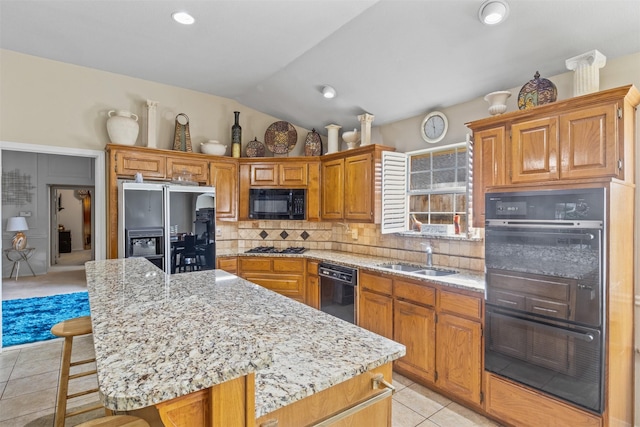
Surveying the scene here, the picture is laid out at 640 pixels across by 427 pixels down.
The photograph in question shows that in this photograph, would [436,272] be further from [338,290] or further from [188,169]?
[188,169]

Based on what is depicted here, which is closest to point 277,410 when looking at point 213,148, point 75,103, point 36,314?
point 213,148

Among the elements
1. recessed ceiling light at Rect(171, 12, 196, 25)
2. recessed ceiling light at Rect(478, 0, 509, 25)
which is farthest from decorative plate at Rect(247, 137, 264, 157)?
recessed ceiling light at Rect(478, 0, 509, 25)

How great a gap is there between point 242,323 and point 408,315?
2032 millimetres

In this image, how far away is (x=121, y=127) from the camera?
3.64m

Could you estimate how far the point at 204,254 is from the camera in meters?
4.00

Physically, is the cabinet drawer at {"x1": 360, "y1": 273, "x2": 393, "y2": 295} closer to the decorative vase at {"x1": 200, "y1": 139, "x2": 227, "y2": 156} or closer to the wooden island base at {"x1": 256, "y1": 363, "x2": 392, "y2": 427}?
the wooden island base at {"x1": 256, "y1": 363, "x2": 392, "y2": 427}

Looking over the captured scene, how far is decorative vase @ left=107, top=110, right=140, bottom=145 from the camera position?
143 inches

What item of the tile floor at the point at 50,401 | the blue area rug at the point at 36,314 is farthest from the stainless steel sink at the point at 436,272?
the blue area rug at the point at 36,314

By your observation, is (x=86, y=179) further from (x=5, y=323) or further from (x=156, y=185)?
(x=156, y=185)

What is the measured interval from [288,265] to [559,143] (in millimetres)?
3006

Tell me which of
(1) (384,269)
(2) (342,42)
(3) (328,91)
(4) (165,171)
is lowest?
(1) (384,269)

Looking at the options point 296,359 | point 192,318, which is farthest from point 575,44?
point 192,318

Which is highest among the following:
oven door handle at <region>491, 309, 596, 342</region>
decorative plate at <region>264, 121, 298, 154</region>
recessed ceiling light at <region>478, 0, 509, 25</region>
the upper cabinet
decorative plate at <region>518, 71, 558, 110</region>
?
recessed ceiling light at <region>478, 0, 509, 25</region>

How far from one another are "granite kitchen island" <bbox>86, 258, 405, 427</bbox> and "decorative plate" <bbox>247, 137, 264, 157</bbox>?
2975 mm
